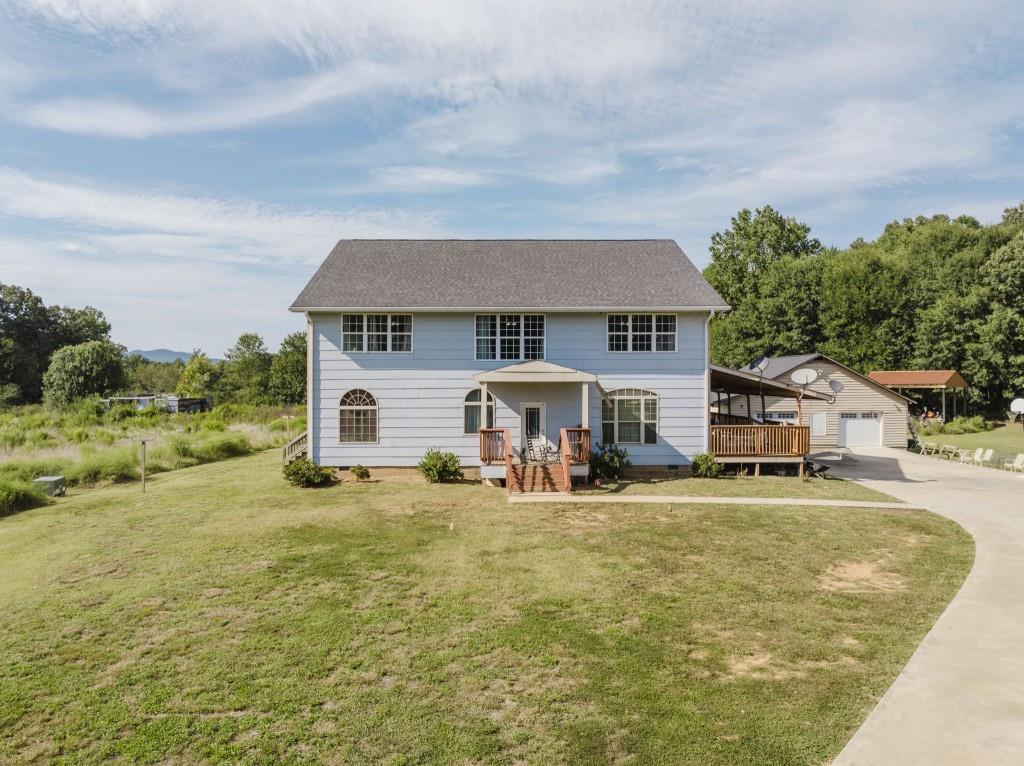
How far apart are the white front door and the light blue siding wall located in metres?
0.14

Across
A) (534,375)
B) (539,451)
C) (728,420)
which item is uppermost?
(534,375)

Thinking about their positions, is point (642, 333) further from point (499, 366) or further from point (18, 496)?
point (18, 496)

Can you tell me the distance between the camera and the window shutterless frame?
18922mm

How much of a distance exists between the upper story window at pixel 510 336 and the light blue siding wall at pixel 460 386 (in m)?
0.31

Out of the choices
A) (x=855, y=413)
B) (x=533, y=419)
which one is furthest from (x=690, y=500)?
(x=855, y=413)

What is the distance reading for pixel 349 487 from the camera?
56.3 ft

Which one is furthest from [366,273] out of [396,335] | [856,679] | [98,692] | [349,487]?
[856,679]

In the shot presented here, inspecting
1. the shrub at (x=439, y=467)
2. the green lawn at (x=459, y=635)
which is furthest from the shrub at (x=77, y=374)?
the shrub at (x=439, y=467)

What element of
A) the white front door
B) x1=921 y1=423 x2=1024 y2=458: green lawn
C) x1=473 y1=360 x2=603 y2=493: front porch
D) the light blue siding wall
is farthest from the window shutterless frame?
x1=921 y1=423 x2=1024 y2=458: green lawn

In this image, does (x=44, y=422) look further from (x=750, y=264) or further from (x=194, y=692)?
(x=750, y=264)

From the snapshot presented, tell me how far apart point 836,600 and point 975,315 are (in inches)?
1759

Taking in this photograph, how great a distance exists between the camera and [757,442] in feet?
62.1

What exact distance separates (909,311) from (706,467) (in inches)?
1446

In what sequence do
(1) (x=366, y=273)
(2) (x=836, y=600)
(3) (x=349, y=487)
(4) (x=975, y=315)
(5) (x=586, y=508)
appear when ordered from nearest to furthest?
(2) (x=836, y=600) < (5) (x=586, y=508) < (3) (x=349, y=487) < (1) (x=366, y=273) < (4) (x=975, y=315)
